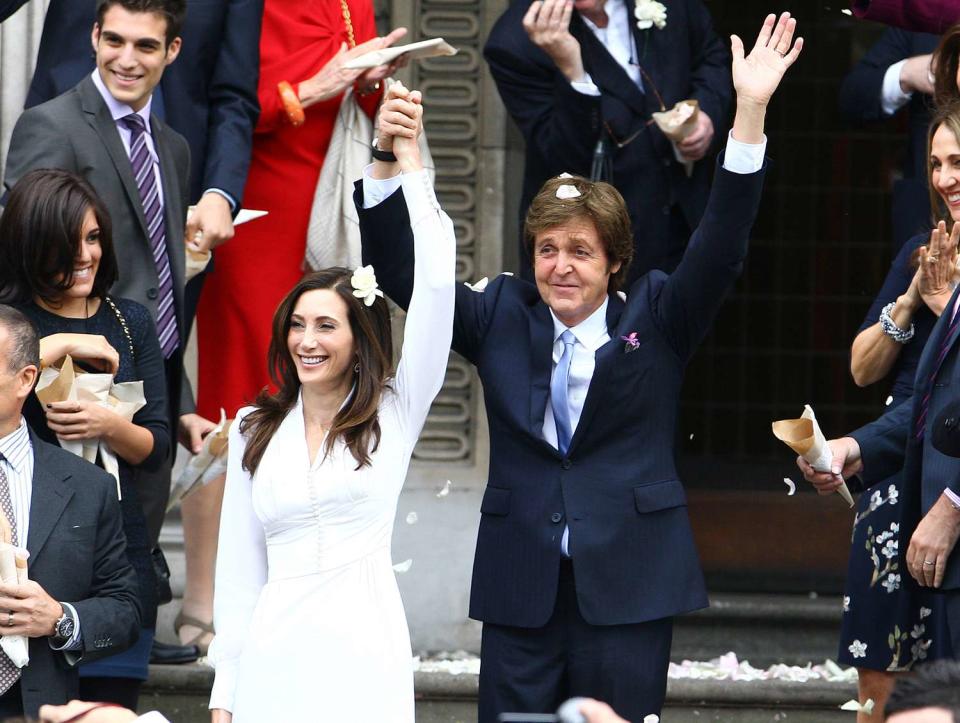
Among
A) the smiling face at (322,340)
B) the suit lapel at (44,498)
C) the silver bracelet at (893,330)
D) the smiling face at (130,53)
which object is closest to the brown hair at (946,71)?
the silver bracelet at (893,330)

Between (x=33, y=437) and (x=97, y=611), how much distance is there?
0.47 meters

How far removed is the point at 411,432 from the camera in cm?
451

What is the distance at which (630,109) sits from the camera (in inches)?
244

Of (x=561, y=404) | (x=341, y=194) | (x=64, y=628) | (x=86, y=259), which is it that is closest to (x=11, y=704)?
(x=64, y=628)

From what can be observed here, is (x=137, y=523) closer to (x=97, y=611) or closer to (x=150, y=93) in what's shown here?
(x=97, y=611)

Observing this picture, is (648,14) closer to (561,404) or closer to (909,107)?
(909,107)

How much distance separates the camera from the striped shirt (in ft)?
14.5

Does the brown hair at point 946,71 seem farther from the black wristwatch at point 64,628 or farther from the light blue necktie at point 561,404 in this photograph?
the black wristwatch at point 64,628

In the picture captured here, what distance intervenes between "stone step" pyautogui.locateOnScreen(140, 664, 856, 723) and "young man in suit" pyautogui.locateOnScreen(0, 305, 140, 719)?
1.52 m

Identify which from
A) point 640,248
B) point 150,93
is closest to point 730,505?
point 640,248

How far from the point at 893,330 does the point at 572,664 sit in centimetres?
146

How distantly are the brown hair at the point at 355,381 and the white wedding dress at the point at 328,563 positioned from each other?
0.03m

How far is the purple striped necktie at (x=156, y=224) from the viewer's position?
5508mm

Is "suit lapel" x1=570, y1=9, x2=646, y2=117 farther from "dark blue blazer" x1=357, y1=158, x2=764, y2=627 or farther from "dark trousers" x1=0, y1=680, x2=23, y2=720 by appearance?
"dark trousers" x1=0, y1=680, x2=23, y2=720
